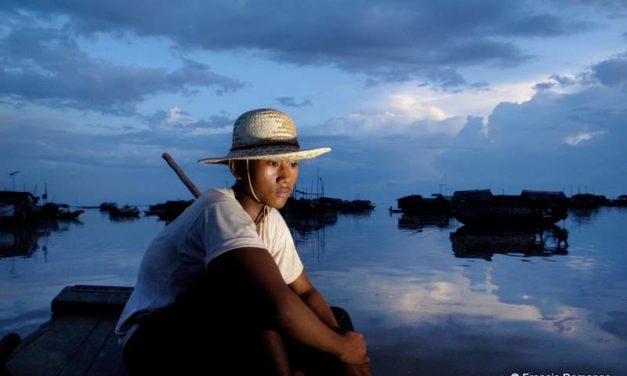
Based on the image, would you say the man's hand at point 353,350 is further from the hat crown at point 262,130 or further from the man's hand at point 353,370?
the hat crown at point 262,130

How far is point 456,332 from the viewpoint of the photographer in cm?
632

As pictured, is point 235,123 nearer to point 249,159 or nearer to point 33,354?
point 249,159

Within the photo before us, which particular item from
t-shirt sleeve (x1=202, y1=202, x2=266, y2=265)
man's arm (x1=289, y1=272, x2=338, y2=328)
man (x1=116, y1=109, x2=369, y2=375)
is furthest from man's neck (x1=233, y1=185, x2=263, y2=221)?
man's arm (x1=289, y1=272, x2=338, y2=328)

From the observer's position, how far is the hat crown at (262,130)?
7.32ft

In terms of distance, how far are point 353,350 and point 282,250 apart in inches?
24.2

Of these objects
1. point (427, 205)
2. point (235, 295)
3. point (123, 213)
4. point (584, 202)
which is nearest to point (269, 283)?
point (235, 295)

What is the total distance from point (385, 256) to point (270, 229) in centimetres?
1343

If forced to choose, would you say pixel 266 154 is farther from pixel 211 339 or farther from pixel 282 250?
pixel 211 339

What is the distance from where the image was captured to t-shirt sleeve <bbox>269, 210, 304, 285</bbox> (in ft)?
7.80

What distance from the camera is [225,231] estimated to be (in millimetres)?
1804

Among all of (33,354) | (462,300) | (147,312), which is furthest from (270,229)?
(462,300)

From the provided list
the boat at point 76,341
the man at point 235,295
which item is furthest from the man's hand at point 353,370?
the boat at point 76,341

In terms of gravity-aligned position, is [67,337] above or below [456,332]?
above

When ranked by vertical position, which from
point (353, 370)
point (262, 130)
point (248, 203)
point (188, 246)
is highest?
point (262, 130)
